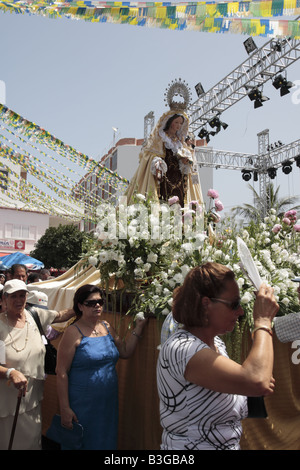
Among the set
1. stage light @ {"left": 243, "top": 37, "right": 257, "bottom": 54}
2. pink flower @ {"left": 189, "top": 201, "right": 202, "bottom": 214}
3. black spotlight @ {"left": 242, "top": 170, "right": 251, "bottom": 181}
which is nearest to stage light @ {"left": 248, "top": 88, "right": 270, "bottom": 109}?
stage light @ {"left": 243, "top": 37, "right": 257, "bottom": 54}

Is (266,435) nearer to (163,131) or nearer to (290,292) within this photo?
(290,292)

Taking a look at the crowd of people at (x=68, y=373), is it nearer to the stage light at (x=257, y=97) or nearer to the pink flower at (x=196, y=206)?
the pink flower at (x=196, y=206)

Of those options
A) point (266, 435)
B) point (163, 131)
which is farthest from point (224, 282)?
point (163, 131)

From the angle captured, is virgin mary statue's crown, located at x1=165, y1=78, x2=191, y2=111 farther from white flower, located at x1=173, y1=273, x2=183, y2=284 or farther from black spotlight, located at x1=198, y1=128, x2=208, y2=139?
black spotlight, located at x1=198, y1=128, x2=208, y2=139

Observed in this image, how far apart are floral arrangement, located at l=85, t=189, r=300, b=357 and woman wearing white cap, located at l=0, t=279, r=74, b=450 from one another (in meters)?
0.62

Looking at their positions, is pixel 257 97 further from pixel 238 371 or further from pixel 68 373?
pixel 238 371

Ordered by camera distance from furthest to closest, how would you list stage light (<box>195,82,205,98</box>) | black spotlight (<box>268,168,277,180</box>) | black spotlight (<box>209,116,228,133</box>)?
black spotlight (<box>268,168,277,180</box>) < stage light (<box>195,82,205,98</box>) < black spotlight (<box>209,116,228,133</box>)

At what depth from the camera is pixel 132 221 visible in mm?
3234

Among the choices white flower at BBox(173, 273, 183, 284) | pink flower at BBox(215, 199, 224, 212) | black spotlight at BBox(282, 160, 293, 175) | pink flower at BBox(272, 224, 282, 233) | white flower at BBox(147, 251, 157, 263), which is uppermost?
black spotlight at BBox(282, 160, 293, 175)

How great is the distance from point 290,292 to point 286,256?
0.96 feet

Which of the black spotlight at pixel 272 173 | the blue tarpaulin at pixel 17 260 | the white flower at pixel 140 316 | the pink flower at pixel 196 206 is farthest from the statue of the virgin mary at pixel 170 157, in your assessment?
the black spotlight at pixel 272 173

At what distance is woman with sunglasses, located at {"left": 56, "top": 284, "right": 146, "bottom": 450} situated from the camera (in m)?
2.86

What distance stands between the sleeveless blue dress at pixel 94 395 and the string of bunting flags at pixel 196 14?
9.19 feet

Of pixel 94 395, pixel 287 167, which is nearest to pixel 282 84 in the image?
pixel 287 167
